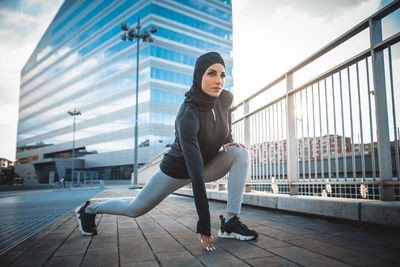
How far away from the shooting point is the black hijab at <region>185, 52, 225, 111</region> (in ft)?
7.80

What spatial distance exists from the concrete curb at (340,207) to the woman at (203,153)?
3.41 feet

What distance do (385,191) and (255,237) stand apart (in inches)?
49.1

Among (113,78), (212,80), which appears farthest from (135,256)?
(113,78)

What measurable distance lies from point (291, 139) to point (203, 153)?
1.78 metres

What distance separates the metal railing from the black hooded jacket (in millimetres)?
1297

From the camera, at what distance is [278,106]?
423 cm

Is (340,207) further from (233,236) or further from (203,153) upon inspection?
(203,153)

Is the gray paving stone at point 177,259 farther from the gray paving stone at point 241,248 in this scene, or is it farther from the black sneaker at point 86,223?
the black sneaker at point 86,223

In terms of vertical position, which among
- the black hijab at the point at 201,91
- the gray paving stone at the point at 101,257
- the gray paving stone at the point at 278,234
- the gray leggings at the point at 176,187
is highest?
the black hijab at the point at 201,91

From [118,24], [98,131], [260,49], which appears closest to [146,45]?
[118,24]

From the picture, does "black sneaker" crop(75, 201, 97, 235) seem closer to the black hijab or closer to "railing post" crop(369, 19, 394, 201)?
the black hijab

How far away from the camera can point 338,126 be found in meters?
3.15

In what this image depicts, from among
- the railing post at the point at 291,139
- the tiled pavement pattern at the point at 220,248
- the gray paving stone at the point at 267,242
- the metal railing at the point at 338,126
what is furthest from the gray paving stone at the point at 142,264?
the railing post at the point at 291,139

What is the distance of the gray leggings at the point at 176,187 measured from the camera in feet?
8.30
